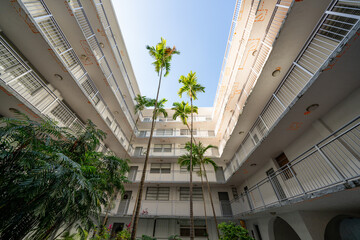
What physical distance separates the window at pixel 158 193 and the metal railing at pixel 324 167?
939 centimetres

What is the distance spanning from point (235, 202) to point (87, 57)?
16.3 m

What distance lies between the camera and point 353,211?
5.50m

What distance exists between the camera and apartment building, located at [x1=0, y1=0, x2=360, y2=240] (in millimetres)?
4469

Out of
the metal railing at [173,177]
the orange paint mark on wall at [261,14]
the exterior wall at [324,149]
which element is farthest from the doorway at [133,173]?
the orange paint mark on wall at [261,14]

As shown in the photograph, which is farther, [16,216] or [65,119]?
[65,119]

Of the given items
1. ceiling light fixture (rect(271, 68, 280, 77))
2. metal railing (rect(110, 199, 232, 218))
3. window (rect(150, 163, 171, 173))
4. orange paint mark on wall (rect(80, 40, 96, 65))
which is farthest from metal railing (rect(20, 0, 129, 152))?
ceiling light fixture (rect(271, 68, 280, 77))

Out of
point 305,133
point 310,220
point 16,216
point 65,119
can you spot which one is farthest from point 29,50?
point 310,220

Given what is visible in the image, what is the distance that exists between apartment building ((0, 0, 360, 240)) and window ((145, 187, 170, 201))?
0.10m

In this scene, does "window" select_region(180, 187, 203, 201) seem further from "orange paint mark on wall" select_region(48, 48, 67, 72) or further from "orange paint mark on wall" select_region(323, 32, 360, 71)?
"orange paint mark on wall" select_region(48, 48, 67, 72)

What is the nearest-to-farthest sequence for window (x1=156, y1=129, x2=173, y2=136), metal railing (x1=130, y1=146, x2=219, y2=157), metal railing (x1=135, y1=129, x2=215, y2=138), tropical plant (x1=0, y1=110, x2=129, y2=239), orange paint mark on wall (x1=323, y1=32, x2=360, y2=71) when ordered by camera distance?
tropical plant (x1=0, y1=110, x2=129, y2=239), orange paint mark on wall (x1=323, y1=32, x2=360, y2=71), metal railing (x1=130, y1=146, x2=219, y2=157), metal railing (x1=135, y1=129, x2=215, y2=138), window (x1=156, y1=129, x2=173, y2=136)

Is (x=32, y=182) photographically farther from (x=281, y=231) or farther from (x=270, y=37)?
(x=281, y=231)

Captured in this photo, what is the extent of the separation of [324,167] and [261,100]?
4.17 meters

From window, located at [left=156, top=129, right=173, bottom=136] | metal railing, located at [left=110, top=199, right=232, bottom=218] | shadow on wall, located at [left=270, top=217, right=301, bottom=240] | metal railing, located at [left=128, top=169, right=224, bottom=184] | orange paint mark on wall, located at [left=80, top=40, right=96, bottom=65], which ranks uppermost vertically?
window, located at [left=156, top=129, right=173, bottom=136]

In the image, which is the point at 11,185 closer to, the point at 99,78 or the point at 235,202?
the point at 99,78
